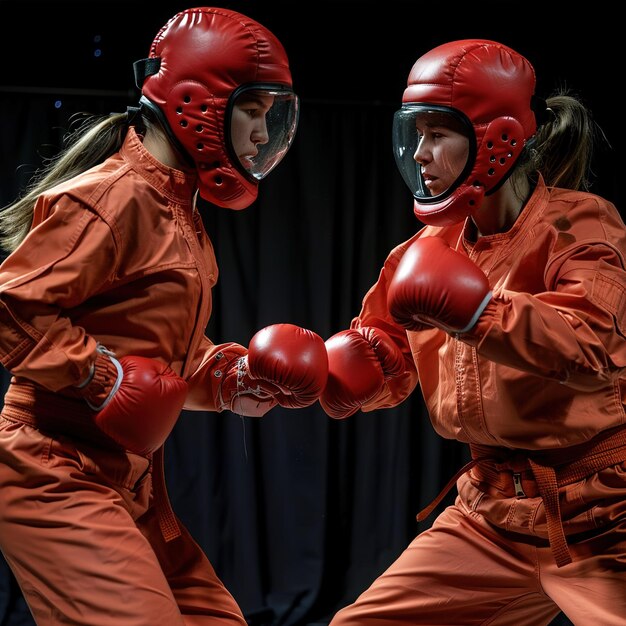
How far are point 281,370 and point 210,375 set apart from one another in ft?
1.00

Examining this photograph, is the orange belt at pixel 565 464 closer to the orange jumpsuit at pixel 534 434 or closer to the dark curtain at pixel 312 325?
the orange jumpsuit at pixel 534 434

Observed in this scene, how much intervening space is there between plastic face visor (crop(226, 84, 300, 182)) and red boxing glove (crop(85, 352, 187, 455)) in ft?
1.96

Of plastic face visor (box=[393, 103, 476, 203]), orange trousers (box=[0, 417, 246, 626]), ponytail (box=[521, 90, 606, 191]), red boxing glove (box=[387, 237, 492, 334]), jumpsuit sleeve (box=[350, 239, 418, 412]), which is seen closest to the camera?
orange trousers (box=[0, 417, 246, 626])

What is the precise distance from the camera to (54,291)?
186cm

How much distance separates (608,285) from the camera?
1988 mm

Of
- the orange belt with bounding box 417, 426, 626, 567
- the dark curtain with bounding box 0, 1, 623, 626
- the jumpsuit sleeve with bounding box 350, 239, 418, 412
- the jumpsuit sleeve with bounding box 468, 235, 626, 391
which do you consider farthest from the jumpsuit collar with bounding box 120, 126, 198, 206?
the dark curtain with bounding box 0, 1, 623, 626

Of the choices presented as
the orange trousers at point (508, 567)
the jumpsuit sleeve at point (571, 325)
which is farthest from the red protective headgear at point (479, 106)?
the orange trousers at point (508, 567)

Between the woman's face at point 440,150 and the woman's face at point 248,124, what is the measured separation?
40cm

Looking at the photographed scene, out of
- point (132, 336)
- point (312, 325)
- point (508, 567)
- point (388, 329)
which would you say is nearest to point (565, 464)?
point (508, 567)

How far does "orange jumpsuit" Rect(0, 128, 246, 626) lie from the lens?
6.04 feet

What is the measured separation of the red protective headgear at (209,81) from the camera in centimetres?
214

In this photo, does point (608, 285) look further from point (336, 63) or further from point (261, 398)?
point (336, 63)

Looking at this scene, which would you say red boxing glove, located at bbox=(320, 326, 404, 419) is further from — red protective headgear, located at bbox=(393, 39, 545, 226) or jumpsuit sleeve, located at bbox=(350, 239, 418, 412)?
red protective headgear, located at bbox=(393, 39, 545, 226)

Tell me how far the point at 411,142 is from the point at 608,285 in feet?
2.22
